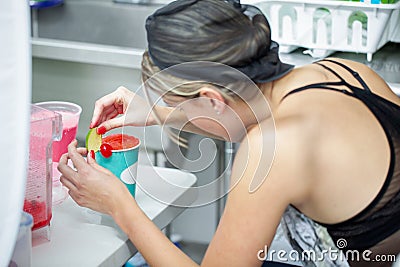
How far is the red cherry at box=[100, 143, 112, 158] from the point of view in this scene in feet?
4.79

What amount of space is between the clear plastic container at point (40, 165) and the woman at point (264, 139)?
92 millimetres

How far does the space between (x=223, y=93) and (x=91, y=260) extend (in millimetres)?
389

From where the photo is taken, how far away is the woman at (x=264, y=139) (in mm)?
1323

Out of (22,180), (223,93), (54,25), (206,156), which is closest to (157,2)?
(54,25)

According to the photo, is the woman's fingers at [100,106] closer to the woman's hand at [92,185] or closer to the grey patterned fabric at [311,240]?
the woman's hand at [92,185]

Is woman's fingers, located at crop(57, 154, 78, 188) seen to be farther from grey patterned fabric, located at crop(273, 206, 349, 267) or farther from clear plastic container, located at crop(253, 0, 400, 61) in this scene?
clear plastic container, located at crop(253, 0, 400, 61)

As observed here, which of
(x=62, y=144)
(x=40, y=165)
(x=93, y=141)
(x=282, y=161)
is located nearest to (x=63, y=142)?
(x=62, y=144)

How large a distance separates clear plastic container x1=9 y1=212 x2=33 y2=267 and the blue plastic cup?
0.27 m

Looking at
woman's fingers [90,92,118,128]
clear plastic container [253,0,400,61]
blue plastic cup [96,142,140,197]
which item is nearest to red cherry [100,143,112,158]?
blue plastic cup [96,142,140,197]

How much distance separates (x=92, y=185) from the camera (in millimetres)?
1454

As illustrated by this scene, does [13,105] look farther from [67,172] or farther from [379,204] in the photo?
[379,204]

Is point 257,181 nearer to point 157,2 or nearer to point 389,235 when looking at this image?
point 389,235

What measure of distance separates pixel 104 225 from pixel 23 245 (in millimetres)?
266

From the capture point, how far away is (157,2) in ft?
9.48
